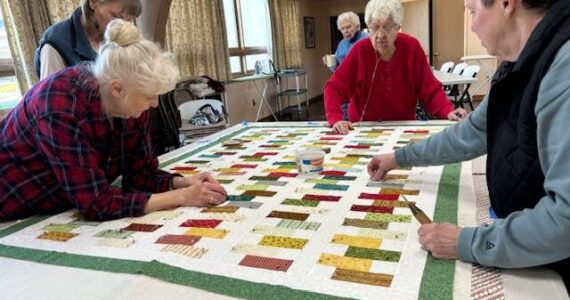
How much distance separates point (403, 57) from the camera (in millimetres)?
2020

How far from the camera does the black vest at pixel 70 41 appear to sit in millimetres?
1622

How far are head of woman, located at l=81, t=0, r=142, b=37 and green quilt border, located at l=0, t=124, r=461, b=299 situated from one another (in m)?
0.94

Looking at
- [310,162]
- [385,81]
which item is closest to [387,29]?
[385,81]

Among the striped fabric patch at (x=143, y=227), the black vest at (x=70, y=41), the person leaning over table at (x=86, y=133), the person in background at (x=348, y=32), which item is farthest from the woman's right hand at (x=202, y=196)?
the person in background at (x=348, y=32)

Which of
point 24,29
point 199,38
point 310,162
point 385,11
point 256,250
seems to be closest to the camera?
point 256,250

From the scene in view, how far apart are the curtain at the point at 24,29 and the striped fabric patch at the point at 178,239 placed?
9.09 ft

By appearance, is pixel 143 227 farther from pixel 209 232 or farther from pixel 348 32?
pixel 348 32

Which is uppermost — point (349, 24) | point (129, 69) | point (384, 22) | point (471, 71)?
point (349, 24)

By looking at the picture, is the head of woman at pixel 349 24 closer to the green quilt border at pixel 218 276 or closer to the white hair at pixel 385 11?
the white hair at pixel 385 11

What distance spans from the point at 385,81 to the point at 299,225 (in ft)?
4.25

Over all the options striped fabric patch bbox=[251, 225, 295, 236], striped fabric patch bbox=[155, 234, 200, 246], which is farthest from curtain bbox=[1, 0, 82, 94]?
striped fabric patch bbox=[251, 225, 295, 236]

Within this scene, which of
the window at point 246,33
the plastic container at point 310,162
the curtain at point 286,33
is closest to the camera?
the plastic container at point 310,162

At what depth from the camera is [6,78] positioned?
122 inches

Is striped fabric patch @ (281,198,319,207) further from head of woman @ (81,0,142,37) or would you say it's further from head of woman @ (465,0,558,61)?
head of woman @ (81,0,142,37)
